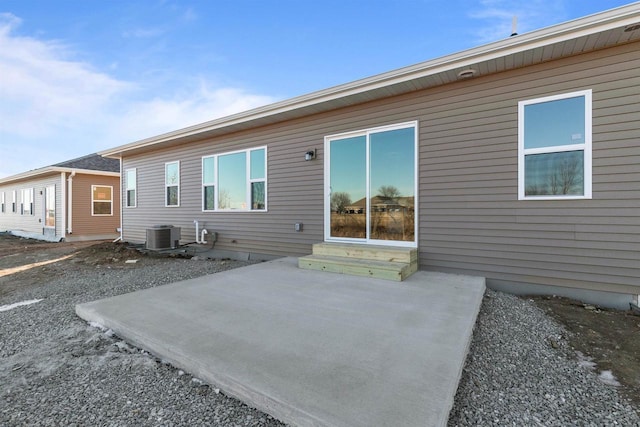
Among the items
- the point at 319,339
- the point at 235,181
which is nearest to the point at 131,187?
the point at 235,181

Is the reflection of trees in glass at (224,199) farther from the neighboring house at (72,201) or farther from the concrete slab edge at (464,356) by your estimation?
the neighboring house at (72,201)

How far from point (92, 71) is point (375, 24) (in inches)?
363

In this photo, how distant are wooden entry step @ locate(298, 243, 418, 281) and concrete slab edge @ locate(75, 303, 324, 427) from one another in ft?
8.62

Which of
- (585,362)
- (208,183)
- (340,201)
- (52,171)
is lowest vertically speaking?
(585,362)

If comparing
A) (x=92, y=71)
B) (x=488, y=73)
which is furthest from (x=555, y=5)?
(x=92, y=71)

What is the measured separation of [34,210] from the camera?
1334 centimetres

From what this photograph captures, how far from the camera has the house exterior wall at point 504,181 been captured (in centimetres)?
333

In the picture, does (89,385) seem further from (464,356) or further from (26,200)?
(26,200)

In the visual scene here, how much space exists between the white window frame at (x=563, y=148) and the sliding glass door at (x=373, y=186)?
4.47 ft

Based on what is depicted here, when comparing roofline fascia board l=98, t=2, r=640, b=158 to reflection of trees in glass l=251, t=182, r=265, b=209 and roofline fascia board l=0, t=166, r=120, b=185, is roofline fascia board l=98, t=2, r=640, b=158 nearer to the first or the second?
reflection of trees in glass l=251, t=182, r=265, b=209

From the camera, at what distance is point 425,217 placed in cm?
449

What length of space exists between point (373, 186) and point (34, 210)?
16.2 meters

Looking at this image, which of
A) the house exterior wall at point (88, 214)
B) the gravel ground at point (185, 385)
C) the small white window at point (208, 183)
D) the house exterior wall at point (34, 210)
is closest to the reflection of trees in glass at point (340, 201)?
the gravel ground at point (185, 385)

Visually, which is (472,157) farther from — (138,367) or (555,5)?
(138,367)
